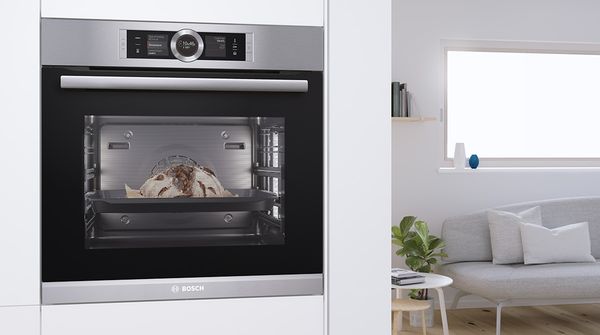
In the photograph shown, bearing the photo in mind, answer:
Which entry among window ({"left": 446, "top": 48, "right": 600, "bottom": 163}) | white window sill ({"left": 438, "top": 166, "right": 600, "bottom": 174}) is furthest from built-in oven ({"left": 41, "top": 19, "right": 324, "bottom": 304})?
window ({"left": 446, "top": 48, "right": 600, "bottom": 163})

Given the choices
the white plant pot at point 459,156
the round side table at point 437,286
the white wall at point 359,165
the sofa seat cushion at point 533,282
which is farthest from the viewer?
the white plant pot at point 459,156

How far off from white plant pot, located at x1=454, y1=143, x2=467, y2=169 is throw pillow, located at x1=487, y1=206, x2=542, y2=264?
0.51 meters

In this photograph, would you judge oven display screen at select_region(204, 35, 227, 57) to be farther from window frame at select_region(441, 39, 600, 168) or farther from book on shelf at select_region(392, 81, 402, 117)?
window frame at select_region(441, 39, 600, 168)

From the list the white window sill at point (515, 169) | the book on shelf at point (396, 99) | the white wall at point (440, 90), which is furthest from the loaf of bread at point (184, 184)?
the white window sill at point (515, 169)

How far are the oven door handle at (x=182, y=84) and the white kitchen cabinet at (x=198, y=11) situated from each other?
154 mm

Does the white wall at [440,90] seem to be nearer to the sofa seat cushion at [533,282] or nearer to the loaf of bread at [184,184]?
the sofa seat cushion at [533,282]

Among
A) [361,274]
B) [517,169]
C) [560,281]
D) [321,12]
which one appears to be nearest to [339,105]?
[321,12]

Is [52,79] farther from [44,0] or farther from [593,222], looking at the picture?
[593,222]

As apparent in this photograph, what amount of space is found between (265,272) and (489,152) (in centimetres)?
417

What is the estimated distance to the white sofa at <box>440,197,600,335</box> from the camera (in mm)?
4699

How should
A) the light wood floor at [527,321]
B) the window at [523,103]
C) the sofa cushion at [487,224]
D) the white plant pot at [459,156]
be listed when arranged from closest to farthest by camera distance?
1. the light wood floor at [527,321]
2. the sofa cushion at [487,224]
3. the white plant pot at [459,156]
4. the window at [523,103]

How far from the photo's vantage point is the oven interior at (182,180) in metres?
1.91
